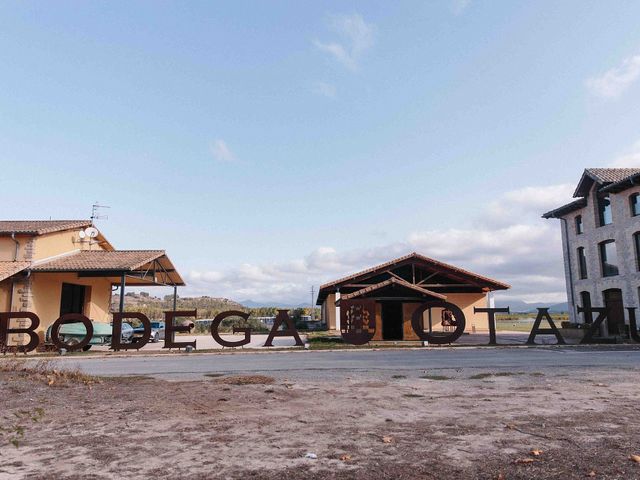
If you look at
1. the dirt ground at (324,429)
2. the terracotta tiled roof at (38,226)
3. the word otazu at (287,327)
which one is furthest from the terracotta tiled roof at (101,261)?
the dirt ground at (324,429)

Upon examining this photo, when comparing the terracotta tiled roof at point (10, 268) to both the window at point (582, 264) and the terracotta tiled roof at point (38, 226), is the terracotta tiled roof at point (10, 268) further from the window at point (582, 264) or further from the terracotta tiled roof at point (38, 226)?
Answer: the window at point (582, 264)

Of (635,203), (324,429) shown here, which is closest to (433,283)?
(635,203)

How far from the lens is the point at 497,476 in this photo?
173 inches

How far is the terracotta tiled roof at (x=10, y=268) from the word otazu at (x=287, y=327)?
2115 mm

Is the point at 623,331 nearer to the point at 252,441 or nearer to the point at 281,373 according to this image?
the point at 281,373

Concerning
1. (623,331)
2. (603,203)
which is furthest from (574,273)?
(623,331)

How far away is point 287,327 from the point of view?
2302 cm

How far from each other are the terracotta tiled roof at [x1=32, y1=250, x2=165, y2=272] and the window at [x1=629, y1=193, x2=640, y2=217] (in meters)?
26.4

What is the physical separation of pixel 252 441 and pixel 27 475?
7.60 feet

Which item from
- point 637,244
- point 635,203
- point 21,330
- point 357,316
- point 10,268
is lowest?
point 21,330

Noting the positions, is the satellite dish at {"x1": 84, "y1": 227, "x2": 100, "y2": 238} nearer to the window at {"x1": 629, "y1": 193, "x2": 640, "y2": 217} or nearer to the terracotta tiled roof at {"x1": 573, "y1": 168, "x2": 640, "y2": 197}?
the terracotta tiled roof at {"x1": 573, "y1": 168, "x2": 640, "y2": 197}

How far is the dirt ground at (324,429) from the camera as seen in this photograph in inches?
185

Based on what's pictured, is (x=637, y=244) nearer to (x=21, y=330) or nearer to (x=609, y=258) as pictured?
(x=609, y=258)

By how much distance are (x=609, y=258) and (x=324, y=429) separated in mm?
29058
